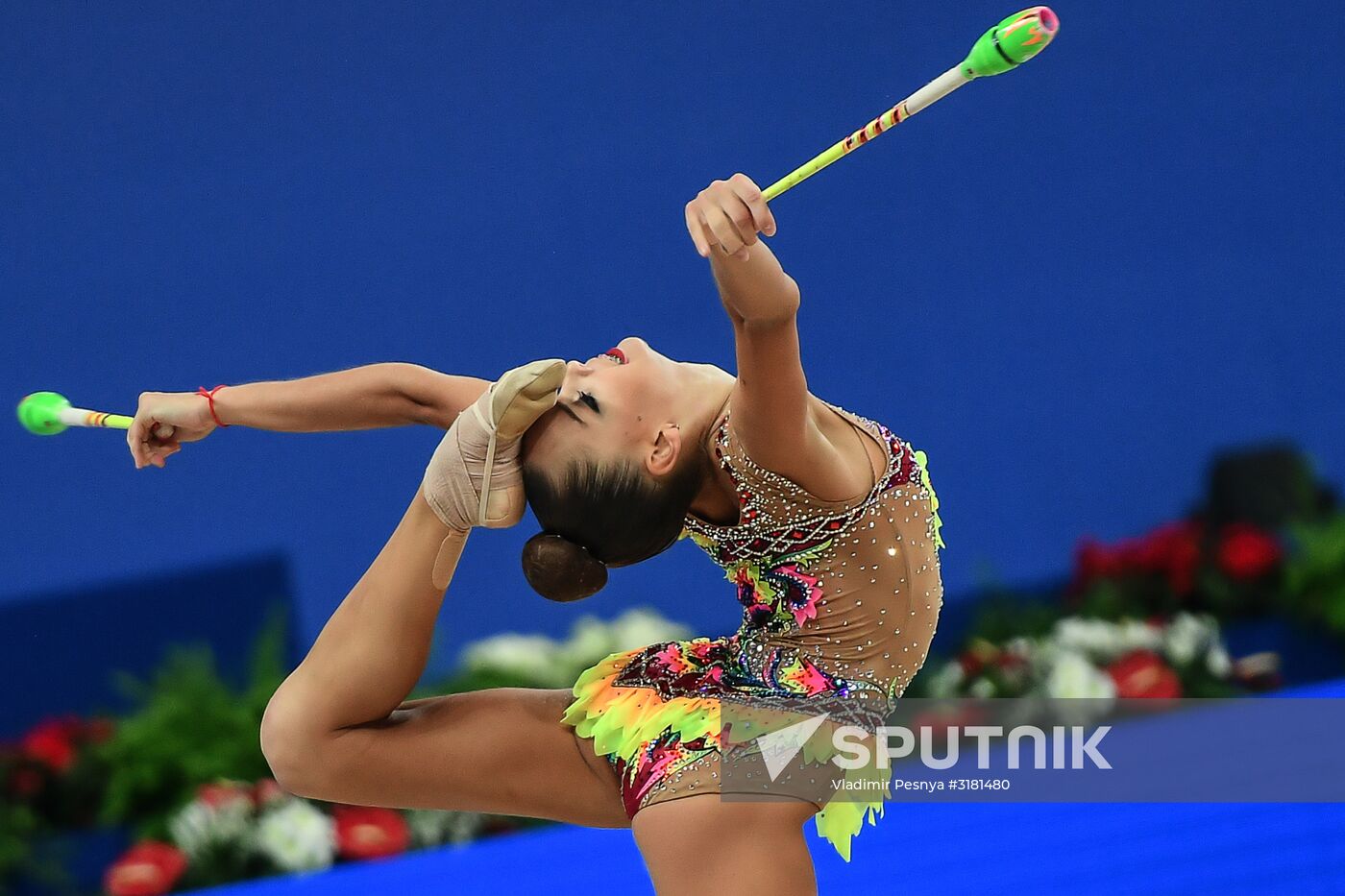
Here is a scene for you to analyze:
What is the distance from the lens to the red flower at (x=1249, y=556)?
14.5 feet

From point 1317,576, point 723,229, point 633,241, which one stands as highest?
point 633,241

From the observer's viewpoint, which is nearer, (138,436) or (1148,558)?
(138,436)

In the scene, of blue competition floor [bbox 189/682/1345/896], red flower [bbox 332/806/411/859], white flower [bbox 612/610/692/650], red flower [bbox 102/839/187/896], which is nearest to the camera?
blue competition floor [bbox 189/682/1345/896]

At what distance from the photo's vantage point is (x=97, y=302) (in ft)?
12.3

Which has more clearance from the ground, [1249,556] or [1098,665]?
[1249,556]

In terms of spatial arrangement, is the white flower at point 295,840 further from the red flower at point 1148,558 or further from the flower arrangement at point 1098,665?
the red flower at point 1148,558

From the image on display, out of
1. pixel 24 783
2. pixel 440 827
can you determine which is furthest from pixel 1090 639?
pixel 24 783

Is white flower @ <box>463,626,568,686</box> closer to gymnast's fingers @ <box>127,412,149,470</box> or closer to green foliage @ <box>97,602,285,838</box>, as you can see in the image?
green foliage @ <box>97,602,285,838</box>

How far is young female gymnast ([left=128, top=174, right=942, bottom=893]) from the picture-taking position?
5.93 feet

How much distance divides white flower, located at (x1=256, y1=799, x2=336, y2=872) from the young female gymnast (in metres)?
1.29

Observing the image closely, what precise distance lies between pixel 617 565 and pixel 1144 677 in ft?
7.74

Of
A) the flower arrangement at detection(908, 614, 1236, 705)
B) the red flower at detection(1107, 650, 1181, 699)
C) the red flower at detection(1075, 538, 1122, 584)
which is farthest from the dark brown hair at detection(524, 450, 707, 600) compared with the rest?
the red flower at detection(1075, 538, 1122, 584)

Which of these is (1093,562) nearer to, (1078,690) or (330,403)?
(1078,690)

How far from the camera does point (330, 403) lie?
6.77ft
